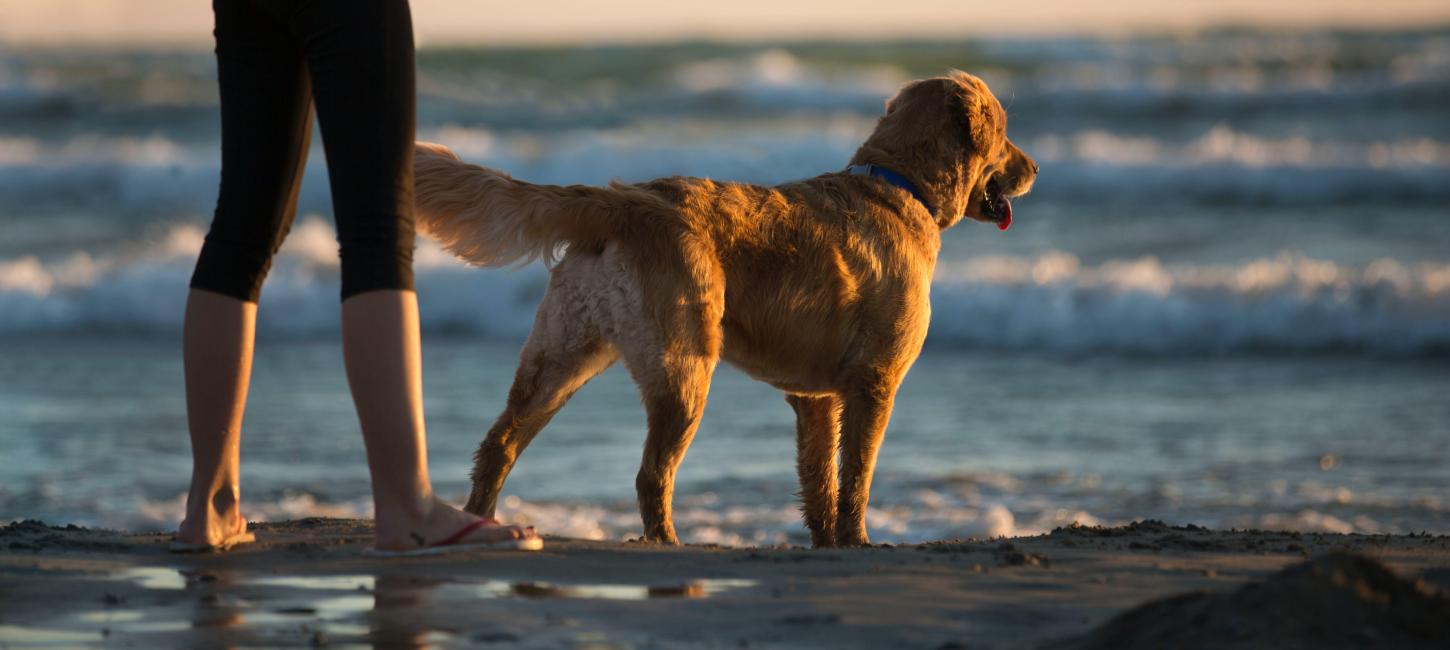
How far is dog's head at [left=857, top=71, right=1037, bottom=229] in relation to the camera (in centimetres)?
505

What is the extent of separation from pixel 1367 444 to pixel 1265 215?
30.7 feet

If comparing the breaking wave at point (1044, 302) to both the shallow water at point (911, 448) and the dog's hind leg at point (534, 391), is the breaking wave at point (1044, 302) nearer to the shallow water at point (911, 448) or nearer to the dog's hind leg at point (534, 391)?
the shallow water at point (911, 448)

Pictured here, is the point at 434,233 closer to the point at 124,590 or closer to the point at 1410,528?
the point at 124,590

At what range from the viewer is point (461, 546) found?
3.48m

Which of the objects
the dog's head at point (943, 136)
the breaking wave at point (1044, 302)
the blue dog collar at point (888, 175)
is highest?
the breaking wave at point (1044, 302)

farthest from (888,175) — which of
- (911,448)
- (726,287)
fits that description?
(911,448)

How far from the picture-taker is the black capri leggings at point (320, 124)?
3.30 metres

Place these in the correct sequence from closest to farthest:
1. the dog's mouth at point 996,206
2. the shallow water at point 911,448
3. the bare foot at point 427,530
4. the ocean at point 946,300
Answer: the bare foot at point 427,530, the dog's mouth at point 996,206, the shallow water at point 911,448, the ocean at point 946,300

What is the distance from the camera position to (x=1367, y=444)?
7.51 meters

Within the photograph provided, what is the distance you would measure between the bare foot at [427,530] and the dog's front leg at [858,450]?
4.77ft

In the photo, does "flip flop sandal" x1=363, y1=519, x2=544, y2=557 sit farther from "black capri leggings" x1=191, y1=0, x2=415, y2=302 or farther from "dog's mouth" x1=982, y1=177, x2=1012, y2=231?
"dog's mouth" x1=982, y1=177, x2=1012, y2=231

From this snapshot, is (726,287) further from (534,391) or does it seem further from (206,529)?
(206,529)

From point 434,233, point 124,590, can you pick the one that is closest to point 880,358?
point 434,233

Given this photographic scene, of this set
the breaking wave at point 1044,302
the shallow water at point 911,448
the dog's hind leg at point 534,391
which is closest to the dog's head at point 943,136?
the dog's hind leg at point 534,391
